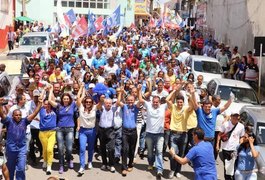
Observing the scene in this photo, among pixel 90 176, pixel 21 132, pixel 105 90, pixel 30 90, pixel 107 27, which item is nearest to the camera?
pixel 21 132

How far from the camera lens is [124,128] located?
399 inches

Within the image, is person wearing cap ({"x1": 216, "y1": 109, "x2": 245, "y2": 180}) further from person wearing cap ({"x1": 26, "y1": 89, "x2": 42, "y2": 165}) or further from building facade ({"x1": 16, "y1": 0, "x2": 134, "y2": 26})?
building facade ({"x1": 16, "y1": 0, "x2": 134, "y2": 26})

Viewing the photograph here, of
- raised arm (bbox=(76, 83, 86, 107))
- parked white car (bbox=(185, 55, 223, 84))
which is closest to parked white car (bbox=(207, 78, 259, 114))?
parked white car (bbox=(185, 55, 223, 84))

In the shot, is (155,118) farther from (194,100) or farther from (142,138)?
(142,138)

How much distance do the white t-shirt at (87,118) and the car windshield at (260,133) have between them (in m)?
3.35

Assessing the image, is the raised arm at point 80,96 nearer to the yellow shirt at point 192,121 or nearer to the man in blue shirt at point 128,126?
the man in blue shirt at point 128,126

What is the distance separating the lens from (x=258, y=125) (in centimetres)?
1005

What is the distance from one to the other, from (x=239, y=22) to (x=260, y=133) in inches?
810

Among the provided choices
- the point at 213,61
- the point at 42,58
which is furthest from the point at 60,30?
the point at 213,61

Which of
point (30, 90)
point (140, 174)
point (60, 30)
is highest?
point (60, 30)

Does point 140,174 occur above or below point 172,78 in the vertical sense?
below

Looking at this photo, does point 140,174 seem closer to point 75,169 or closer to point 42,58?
point 75,169

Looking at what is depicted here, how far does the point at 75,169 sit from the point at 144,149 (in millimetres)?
1917

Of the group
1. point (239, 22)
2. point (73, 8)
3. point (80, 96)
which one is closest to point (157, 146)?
point (80, 96)
